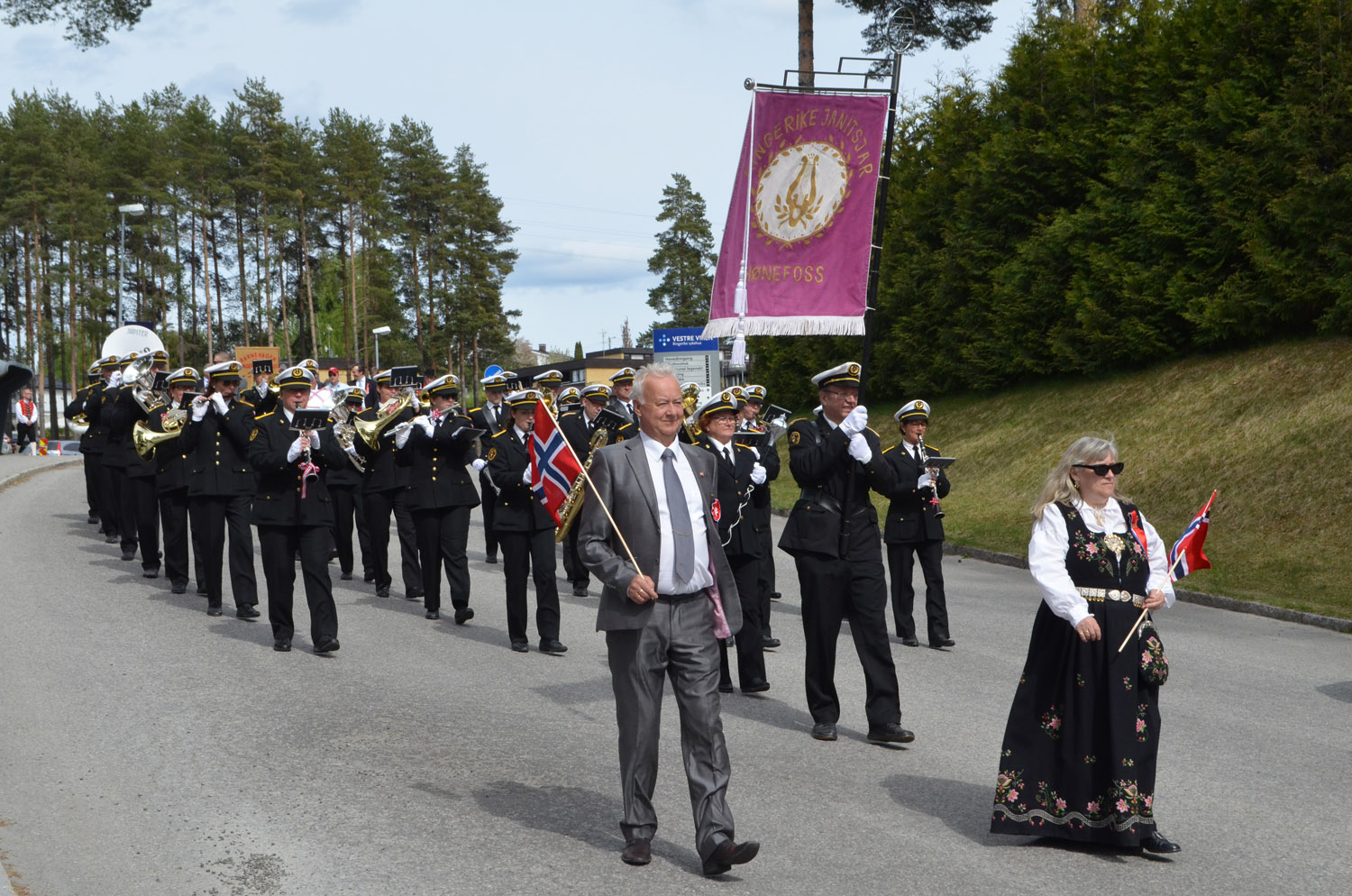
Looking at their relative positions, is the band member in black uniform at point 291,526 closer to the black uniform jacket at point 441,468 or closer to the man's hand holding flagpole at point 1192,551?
the black uniform jacket at point 441,468

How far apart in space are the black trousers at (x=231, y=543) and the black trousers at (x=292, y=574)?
1313 mm

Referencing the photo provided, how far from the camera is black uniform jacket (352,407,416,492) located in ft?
40.8

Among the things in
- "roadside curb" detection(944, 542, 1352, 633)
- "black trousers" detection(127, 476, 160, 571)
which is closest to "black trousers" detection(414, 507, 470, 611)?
"black trousers" detection(127, 476, 160, 571)

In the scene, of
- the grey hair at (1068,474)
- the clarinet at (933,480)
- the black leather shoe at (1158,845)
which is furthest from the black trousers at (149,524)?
the black leather shoe at (1158,845)

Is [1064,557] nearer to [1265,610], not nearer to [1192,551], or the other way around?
[1192,551]

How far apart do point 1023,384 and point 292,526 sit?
682 inches

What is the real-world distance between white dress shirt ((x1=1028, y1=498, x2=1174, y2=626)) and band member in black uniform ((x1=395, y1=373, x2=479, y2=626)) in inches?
257

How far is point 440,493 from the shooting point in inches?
444

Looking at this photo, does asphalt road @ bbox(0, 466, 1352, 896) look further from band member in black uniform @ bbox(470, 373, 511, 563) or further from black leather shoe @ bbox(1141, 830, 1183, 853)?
band member in black uniform @ bbox(470, 373, 511, 563)

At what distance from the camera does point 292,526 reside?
31.7 feet

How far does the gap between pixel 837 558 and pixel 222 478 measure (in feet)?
20.1

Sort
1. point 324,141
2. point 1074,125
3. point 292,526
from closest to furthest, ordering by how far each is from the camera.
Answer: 1. point 292,526
2. point 1074,125
3. point 324,141

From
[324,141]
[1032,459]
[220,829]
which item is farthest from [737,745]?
[324,141]

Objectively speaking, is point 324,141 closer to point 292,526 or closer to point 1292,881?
point 292,526
